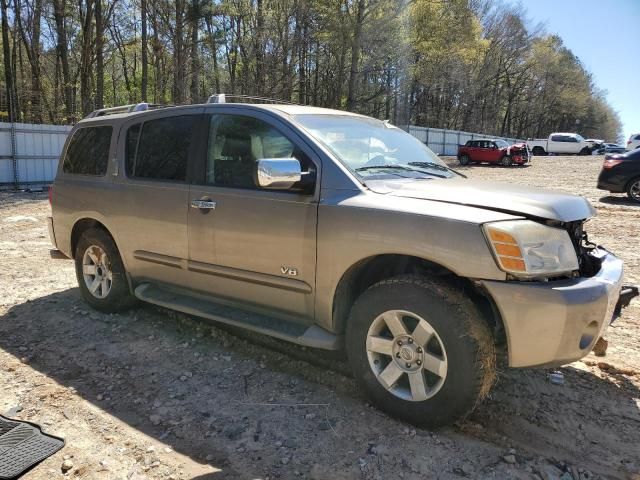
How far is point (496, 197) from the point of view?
9.57 feet

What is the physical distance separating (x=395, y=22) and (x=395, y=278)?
98.7 ft

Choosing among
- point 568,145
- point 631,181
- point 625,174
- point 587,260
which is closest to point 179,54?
point 625,174

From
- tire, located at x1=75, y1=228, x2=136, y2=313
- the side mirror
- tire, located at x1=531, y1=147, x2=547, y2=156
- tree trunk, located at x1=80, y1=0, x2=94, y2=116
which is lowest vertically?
tire, located at x1=75, y1=228, x2=136, y2=313

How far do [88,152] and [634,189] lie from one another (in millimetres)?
12135

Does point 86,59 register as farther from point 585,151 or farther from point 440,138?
point 585,151

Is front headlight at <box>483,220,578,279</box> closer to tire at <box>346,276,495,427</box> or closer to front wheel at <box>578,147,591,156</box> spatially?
tire at <box>346,276,495,427</box>

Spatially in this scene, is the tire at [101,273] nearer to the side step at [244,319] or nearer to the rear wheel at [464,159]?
the side step at [244,319]

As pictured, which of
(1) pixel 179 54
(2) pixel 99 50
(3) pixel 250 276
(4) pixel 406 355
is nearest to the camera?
(4) pixel 406 355

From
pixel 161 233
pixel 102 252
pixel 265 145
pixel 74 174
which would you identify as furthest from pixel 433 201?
pixel 74 174

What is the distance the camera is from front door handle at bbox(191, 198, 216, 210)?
368cm

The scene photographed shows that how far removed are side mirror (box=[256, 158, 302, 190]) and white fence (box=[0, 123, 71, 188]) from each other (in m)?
14.8

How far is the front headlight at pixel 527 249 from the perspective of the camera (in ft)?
8.38

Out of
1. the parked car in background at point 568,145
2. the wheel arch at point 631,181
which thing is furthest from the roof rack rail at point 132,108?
the parked car in background at point 568,145

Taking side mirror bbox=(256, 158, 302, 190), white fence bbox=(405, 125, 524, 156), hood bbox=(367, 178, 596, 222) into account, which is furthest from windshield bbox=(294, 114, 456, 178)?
white fence bbox=(405, 125, 524, 156)
